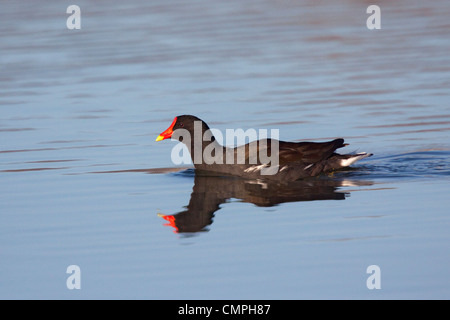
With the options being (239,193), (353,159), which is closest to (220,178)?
(239,193)

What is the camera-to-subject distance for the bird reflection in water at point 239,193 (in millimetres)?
7840

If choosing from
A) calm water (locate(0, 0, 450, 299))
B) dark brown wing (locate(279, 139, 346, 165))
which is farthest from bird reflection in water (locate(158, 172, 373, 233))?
dark brown wing (locate(279, 139, 346, 165))

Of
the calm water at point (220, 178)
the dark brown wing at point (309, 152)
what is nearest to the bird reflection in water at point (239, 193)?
the calm water at point (220, 178)

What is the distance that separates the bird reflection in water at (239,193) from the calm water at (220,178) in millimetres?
36

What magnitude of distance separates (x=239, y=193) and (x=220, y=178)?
0.96 meters

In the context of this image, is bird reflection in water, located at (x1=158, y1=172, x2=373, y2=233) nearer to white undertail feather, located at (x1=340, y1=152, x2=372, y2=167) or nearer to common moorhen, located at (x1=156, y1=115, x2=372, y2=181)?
common moorhen, located at (x1=156, y1=115, x2=372, y2=181)

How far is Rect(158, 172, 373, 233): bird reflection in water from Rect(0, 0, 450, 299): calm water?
1.4 inches

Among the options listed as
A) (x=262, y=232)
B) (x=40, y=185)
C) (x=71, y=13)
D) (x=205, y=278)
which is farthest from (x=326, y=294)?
(x=71, y=13)

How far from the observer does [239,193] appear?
9.15 metres

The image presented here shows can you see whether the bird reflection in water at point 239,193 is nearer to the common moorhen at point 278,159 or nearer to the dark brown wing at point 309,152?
the common moorhen at point 278,159

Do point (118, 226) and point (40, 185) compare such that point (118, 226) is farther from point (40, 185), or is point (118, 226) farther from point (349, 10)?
point (349, 10)

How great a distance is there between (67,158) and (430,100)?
575 centimetres

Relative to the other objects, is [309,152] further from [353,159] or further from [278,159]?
[353,159]

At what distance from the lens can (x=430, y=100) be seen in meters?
13.1
